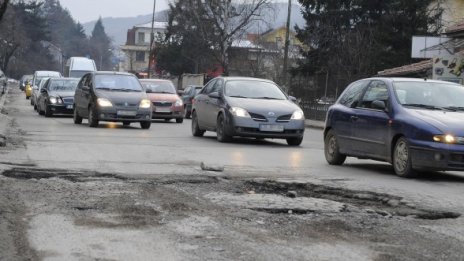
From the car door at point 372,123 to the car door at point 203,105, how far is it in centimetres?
638

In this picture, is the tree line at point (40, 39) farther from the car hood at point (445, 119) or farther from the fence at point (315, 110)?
the fence at point (315, 110)

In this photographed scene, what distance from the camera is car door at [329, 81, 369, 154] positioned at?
11.8 m

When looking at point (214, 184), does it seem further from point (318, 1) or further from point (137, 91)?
point (318, 1)

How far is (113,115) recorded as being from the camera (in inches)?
787

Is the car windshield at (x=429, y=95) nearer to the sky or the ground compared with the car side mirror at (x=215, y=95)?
nearer to the sky

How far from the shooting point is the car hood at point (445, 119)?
32.1 feet

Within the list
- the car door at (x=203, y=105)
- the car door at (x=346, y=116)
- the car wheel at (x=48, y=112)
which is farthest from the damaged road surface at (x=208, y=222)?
the car wheel at (x=48, y=112)

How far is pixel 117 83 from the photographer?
21.2 meters

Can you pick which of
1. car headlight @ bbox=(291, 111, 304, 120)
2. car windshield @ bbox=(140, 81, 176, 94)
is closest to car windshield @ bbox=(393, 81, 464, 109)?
car headlight @ bbox=(291, 111, 304, 120)

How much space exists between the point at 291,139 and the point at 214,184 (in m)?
7.51

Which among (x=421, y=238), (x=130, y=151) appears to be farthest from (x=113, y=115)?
(x=421, y=238)

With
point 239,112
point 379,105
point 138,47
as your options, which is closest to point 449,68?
point 239,112

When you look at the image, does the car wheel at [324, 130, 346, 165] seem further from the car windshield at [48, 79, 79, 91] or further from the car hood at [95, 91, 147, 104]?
the car windshield at [48, 79, 79, 91]

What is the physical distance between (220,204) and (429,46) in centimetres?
2576
